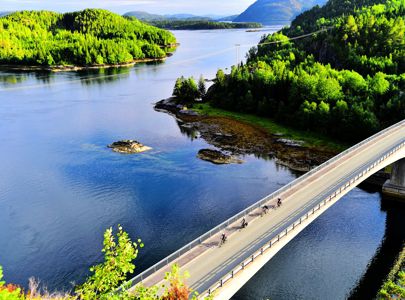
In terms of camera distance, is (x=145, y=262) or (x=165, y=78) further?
(x=165, y=78)

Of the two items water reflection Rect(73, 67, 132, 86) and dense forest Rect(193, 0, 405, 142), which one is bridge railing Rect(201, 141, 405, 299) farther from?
water reflection Rect(73, 67, 132, 86)

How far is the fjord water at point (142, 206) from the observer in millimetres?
45125

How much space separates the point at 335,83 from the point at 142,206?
66702mm

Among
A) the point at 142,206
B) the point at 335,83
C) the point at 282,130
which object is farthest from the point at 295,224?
the point at 335,83

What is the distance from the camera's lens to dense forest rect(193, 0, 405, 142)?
296 ft

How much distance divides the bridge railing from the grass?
32.5 meters

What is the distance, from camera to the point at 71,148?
87.6 meters

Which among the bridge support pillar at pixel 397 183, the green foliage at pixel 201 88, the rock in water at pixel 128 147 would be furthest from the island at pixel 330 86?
the rock in water at pixel 128 147

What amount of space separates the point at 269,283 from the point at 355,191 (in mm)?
31387

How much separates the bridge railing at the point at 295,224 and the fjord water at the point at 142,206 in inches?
359

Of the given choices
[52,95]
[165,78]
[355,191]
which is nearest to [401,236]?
[355,191]

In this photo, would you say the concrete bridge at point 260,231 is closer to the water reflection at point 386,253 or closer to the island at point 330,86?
the water reflection at point 386,253

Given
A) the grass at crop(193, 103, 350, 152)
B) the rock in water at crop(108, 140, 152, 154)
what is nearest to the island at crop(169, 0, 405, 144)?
the grass at crop(193, 103, 350, 152)

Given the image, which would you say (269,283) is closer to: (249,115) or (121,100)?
(249,115)
